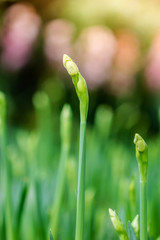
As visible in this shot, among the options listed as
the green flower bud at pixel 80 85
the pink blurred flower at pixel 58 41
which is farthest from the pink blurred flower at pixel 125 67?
the green flower bud at pixel 80 85

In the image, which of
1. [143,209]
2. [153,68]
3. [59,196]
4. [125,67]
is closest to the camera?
[143,209]

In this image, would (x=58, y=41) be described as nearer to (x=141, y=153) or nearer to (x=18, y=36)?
(x=18, y=36)

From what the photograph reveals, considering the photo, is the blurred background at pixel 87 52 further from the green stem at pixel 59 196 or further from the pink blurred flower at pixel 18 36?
the green stem at pixel 59 196

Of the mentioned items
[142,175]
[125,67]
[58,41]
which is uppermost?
[142,175]

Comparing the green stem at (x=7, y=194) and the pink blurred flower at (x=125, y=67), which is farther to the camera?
the pink blurred flower at (x=125, y=67)

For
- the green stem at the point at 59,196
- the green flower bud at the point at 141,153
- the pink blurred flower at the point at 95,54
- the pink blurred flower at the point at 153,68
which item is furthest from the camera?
the pink blurred flower at the point at 95,54

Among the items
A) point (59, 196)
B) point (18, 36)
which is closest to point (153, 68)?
point (18, 36)

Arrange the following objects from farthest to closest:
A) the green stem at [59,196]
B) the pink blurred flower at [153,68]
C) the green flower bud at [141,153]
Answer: the pink blurred flower at [153,68]
the green stem at [59,196]
the green flower bud at [141,153]

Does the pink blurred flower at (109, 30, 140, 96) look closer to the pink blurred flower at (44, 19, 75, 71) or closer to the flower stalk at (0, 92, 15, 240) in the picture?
the pink blurred flower at (44, 19, 75, 71)
